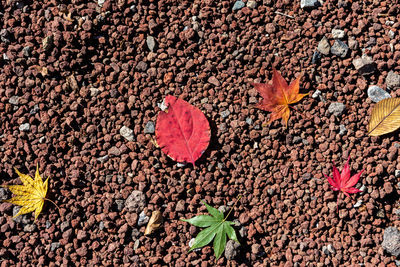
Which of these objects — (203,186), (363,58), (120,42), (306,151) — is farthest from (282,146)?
(120,42)

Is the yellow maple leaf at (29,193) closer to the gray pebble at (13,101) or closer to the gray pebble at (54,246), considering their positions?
the gray pebble at (54,246)

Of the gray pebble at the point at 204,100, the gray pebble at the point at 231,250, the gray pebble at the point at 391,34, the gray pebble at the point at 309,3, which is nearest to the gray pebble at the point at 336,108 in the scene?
the gray pebble at the point at 391,34

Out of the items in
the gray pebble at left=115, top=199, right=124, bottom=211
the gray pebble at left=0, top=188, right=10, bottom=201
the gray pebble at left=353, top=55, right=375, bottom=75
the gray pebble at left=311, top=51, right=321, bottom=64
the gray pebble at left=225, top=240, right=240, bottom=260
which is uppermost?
the gray pebble at left=311, top=51, right=321, bottom=64

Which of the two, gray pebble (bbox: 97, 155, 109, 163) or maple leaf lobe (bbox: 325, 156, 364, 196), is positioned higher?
gray pebble (bbox: 97, 155, 109, 163)

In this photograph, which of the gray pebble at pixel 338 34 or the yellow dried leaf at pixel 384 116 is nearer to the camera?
the yellow dried leaf at pixel 384 116

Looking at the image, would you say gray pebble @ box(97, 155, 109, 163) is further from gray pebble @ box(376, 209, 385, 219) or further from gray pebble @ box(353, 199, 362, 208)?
gray pebble @ box(376, 209, 385, 219)

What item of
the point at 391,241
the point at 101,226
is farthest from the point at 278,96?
the point at 101,226

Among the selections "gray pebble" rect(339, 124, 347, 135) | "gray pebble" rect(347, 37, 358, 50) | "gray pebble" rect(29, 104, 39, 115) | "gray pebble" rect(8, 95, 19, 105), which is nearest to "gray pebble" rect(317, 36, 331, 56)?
"gray pebble" rect(347, 37, 358, 50)
